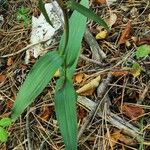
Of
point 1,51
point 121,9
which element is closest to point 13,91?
point 1,51

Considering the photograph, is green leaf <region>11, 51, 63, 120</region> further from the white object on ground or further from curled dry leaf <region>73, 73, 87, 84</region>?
the white object on ground

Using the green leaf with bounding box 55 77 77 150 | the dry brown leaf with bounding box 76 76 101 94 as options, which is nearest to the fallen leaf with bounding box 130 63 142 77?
the dry brown leaf with bounding box 76 76 101 94

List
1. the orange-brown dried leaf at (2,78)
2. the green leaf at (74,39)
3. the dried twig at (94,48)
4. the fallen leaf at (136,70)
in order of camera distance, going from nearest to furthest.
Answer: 1. the green leaf at (74,39)
2. the fallen leaf at (136,70)
3. the dried twig at (94,48)
4. the orange-brown dried leaf at (2,78)

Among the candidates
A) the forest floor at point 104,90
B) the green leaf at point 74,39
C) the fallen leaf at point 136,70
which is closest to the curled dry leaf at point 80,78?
the forest floor at point 104,90

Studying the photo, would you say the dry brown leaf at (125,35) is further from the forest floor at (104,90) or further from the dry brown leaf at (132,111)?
the dry brown leaf at (132,111)

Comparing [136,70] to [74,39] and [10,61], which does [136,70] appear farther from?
[10,61]

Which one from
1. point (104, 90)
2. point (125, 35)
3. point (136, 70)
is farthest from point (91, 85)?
point (125, 35)

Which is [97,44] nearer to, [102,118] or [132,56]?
[132,56]
